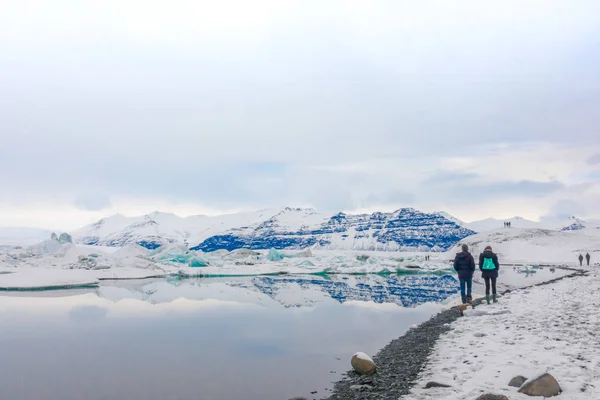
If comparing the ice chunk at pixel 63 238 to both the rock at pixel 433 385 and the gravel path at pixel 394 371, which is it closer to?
the gravel path at pixel 394 371

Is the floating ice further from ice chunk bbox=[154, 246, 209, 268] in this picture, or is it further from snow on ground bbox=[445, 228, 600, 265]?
snow on ground bbox=[445, 228, 600, 265]

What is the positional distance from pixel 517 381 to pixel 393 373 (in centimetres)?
254

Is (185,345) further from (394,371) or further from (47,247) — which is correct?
(47,247)

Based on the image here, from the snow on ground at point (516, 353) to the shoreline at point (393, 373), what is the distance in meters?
0.24

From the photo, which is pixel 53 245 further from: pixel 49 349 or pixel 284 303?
pixel 49 349

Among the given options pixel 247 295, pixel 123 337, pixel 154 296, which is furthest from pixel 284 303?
pixel 123 337

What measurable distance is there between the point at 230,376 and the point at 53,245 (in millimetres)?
58990

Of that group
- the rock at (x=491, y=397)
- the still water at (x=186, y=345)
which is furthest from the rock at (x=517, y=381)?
the still water at (x=186, y=345)

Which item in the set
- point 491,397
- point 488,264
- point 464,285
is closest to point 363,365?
point 491,397

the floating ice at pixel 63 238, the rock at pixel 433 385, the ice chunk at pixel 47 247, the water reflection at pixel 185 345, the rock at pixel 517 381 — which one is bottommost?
the water reflection at pixel 185 345

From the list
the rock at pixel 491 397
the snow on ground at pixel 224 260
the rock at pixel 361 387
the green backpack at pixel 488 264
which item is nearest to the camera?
the rock at pixel 491 397

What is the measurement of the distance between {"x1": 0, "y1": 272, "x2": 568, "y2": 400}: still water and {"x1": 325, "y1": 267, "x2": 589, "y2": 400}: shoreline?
1.58 feet

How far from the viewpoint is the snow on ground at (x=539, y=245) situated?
81562 millimetres

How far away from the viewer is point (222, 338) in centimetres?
1414
